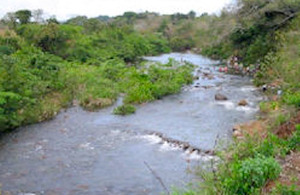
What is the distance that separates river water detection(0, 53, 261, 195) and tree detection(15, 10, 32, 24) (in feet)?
55.6

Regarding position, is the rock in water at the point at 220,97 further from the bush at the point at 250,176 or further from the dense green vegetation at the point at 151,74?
the bush at the point at 250,176

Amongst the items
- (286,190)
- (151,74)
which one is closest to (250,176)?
(286,190)

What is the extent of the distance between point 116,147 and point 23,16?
75.6ft

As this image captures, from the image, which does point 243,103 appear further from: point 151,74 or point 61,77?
point 61,77

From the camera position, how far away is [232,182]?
22.2 ft

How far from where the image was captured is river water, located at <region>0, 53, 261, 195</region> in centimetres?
930

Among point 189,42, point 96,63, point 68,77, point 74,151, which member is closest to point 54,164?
point 74,151

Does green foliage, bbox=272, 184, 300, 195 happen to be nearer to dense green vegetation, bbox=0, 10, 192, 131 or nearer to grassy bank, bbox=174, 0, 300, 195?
grassy bank, bbox=174, 0, 300, 195

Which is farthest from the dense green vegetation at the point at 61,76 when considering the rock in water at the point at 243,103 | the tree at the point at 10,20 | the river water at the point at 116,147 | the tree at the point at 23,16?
the rock in water at the point at 243,103

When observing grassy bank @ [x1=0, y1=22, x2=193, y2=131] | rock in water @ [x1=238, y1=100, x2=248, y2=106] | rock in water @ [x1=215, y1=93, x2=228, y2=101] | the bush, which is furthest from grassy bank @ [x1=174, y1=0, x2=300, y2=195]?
grassy bank @ [x1=0, y1=22, x2=193, y2=131]

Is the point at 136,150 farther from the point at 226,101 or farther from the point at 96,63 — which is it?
the point at 96,63

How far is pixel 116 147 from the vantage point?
1211 centimetres

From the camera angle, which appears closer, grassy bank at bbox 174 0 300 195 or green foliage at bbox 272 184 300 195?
green foliage at bbox 272 184 300 195

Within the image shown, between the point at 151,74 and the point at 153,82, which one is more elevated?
the point at 151,74
